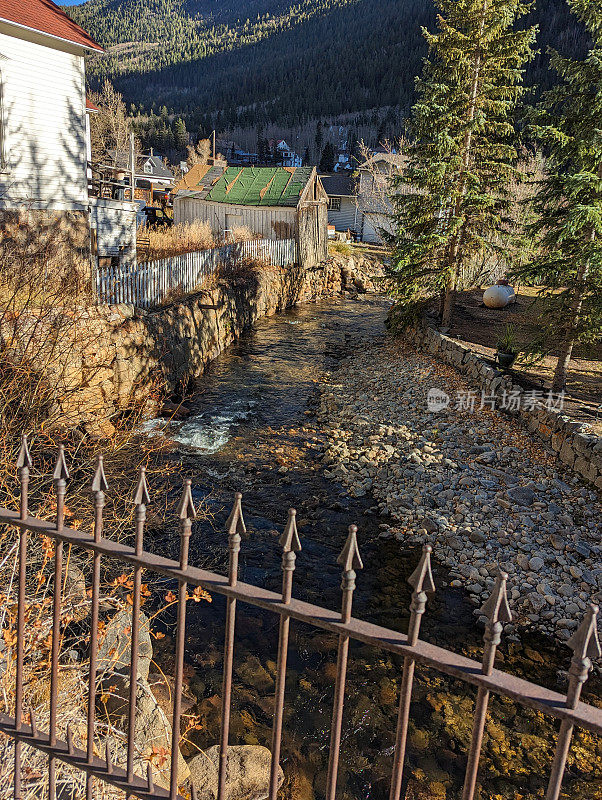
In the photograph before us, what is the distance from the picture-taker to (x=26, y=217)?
531 inches

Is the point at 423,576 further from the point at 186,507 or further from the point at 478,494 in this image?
the point at 478,494

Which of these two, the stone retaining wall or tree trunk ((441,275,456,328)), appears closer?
the stone retaining wall

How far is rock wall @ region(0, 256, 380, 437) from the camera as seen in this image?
24.3ft

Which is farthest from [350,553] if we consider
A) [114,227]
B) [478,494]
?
[114,227]

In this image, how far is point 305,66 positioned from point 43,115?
171 meters

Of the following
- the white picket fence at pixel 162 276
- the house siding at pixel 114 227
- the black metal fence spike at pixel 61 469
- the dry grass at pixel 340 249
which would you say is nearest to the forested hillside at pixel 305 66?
the dry grass at pixel 340 249

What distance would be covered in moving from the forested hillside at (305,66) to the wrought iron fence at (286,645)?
114523mm

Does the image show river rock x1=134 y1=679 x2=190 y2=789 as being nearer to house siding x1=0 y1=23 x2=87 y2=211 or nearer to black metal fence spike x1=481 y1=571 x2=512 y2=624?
black metal fence spike x1=481 y1=571 x2=512 y2=624

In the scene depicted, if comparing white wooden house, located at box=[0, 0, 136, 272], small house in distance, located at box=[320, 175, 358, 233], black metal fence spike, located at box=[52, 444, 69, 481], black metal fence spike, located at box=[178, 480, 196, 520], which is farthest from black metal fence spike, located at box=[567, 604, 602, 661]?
small house in distance, located at box=[320, 175, 358, 233]

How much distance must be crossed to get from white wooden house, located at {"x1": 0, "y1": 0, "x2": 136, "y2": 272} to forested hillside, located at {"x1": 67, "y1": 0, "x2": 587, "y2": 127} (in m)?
103

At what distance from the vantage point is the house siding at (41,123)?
42.7 ft

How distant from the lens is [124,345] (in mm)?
12117

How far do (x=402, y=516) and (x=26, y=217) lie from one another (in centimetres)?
1110

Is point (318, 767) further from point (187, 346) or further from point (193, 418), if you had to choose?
point (187, 346)
